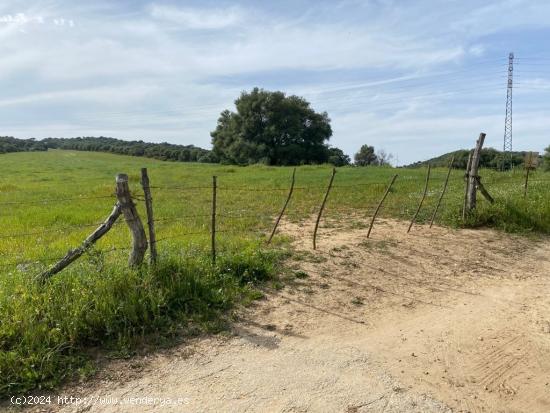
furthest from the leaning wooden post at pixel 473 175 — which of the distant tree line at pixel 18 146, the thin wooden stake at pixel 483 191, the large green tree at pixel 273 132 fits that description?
the distant tree line at pixel 18 146

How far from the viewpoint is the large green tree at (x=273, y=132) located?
57219mm

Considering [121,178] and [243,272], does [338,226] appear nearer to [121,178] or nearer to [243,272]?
[243,272]

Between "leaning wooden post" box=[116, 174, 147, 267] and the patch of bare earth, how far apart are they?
158cm

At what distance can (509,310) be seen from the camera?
6.80 meters

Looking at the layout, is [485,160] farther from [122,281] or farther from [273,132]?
[122,281]

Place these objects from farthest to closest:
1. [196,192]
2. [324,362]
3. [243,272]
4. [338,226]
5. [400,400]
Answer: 1. [196,192]
2. [338,226]
3. [243,272]
4. [324,362]
5. [400,400]

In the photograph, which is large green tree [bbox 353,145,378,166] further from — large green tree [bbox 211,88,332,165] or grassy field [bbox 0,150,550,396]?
grassy field [bbox 0,150,550,396]

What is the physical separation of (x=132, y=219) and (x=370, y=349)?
3.49 metres

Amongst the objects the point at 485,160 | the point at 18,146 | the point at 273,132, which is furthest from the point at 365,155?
the point at 18,146

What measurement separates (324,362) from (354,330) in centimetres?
102

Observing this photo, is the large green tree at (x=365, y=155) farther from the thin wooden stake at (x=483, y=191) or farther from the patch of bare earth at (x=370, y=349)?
the patch of bare earth at (x=370, y=349)

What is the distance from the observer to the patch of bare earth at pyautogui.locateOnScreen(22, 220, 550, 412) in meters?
4.54

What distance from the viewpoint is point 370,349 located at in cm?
553

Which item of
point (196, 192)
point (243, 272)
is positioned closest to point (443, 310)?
point (243, 272)
